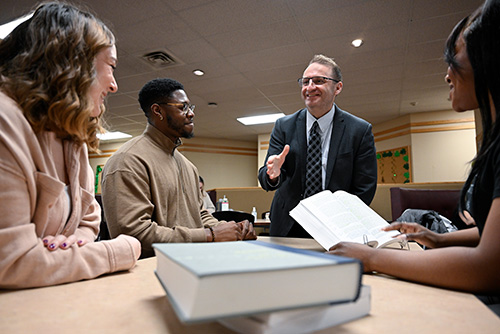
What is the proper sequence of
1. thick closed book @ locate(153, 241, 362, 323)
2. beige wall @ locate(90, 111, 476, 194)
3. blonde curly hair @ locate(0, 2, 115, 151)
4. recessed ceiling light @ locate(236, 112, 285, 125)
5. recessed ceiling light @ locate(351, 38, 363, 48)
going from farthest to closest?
recessed ceiling light @ locate(236, 112, 285, 125) < beige wall @ locate(90, 111, 476, 194) < recessed ceiling light @ locate(351, 38, 363, 48) < blonde curly hair @ locate(0, 2, 115, 151) < thick closed book @ locate(153, 241, 362, 323)

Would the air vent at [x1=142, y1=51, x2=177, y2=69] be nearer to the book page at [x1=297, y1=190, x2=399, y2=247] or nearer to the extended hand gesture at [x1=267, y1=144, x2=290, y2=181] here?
the extended hand gesture at [x1=267, y1=144, x2=290, y2=181]

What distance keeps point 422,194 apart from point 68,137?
2927 millimetres

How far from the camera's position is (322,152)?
6.57 ft

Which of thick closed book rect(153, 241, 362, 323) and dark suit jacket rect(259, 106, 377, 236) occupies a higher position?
dark suit jacket rect(259, 106, 377, 236)

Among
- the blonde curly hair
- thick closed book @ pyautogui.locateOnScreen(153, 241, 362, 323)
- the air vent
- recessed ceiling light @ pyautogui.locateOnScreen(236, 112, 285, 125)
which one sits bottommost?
thick closed book @ pyautogui.locateOnScreen(153, 241, 362, 323)

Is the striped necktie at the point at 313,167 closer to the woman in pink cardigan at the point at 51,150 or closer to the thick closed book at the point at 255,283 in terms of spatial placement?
the woman in pink cardigan at the point at 51,150

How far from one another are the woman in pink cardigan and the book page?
0.58m

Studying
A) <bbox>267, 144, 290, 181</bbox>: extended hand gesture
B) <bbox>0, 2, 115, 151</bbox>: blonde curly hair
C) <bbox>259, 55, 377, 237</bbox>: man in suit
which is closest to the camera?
<bbox>0, 2, 115, 151</bbox>: blonde curly hair

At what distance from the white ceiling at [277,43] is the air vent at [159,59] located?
9 centimetres

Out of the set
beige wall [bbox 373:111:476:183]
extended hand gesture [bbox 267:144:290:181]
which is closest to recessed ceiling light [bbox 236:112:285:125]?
beige wall [bbox 373:111:476:183]

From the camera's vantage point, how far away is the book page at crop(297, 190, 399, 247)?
3.34ft

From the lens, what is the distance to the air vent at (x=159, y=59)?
468 cm

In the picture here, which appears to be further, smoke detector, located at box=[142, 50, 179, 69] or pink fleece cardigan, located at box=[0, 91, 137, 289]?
smoke detector, located at box=[142, 50, 179, 69]

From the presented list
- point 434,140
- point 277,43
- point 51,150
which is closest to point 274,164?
point 51,150
